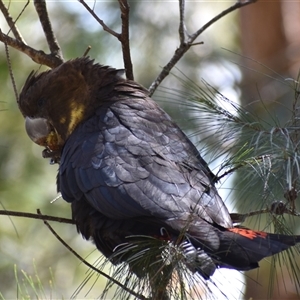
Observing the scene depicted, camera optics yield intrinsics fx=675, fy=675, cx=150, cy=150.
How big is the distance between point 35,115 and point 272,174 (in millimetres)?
1593

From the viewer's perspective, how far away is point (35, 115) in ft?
10.3

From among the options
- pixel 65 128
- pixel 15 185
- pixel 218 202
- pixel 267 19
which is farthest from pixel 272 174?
pixel 267 19

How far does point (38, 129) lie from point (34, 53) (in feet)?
1.27

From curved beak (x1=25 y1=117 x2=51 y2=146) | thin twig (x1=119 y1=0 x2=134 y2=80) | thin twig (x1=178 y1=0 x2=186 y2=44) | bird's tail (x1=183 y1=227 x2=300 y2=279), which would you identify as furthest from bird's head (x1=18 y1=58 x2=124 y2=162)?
bird's tail (x1=183 y1=227 x2=300 y2=279)

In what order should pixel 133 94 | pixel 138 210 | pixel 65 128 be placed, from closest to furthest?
pixel 138 210
pixel 133 94
pixel 65 128

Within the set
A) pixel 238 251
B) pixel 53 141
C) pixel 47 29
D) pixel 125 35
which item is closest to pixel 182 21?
pixel 125 35

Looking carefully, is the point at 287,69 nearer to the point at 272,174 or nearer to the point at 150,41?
the point at 150,41

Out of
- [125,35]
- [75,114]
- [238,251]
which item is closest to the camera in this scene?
[238,251]

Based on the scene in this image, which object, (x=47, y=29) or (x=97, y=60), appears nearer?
(x=47, y=29)

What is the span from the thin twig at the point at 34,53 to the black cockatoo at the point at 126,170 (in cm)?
4

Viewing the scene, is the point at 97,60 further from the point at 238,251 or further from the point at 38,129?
the point at 238,251

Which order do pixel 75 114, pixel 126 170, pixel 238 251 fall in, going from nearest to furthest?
pixel 238 251
pixel 126 170
pixel 75 114

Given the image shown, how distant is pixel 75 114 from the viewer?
304cm

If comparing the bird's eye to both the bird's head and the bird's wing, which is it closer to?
the bird's head
